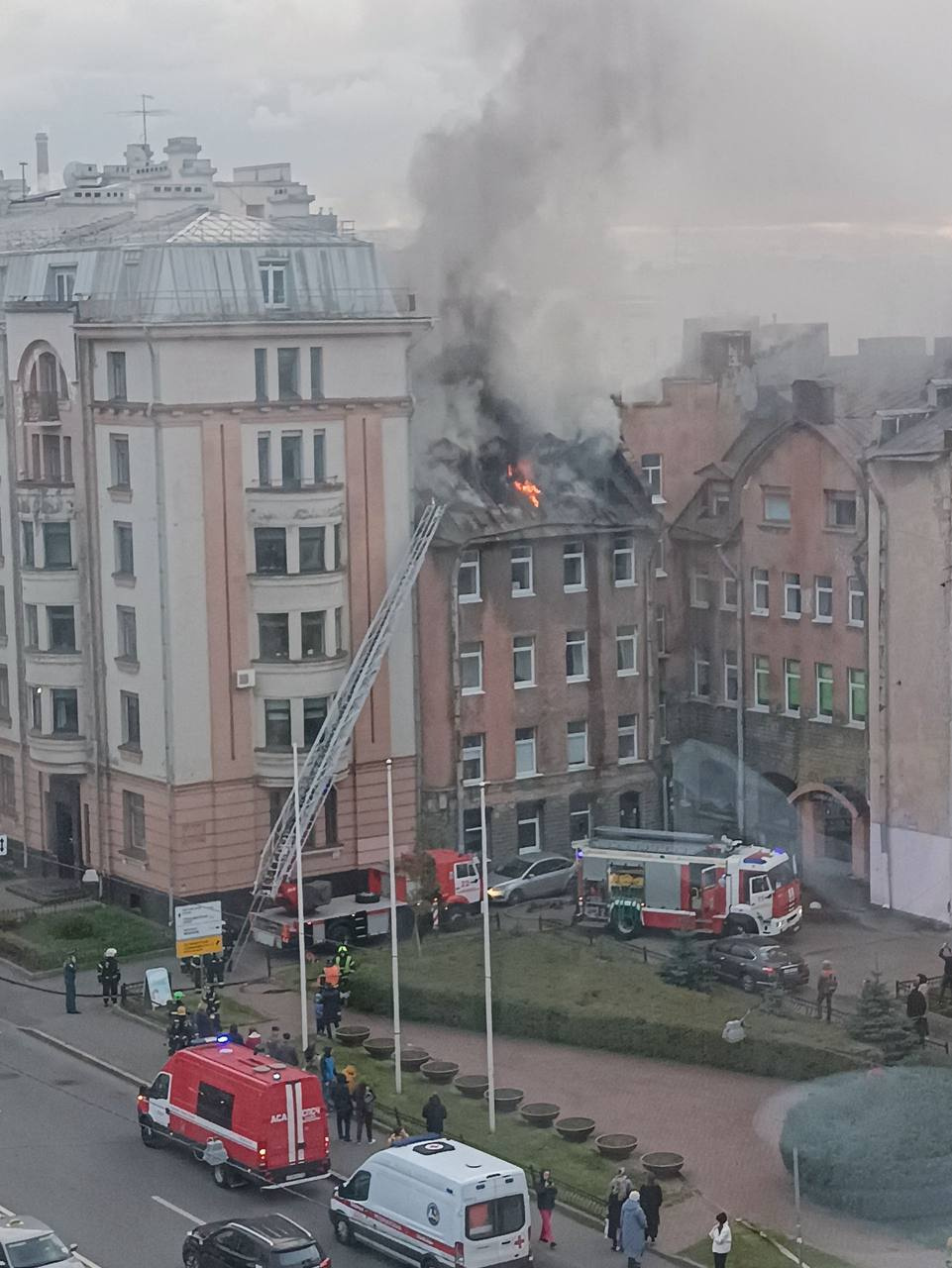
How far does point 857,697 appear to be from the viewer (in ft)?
86.3

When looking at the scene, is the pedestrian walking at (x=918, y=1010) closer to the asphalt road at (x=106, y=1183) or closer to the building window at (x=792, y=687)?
the building window at (x=792, y=687)

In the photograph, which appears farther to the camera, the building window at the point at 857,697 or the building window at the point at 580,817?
the building window at the point at 580,817

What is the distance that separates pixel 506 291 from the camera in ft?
95.1

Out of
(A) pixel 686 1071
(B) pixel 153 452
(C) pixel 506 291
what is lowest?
(A) pixel 686 1071

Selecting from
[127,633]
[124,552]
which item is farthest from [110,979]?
[124,552]

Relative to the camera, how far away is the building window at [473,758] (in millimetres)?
29125

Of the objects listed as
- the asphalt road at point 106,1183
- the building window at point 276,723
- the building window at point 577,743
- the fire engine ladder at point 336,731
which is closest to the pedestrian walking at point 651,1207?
the asphalt road at point 106,1183

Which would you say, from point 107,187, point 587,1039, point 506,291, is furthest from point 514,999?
point 107,187

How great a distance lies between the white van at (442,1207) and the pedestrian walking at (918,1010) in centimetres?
513

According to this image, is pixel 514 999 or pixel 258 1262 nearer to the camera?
pixel 258 1262

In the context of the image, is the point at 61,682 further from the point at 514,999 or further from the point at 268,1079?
the point at 268,1079

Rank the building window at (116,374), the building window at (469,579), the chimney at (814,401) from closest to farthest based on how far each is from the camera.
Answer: the chimney at (814,401), the building window at (116,374), the building window at (469,579)

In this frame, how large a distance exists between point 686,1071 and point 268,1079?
472 cm

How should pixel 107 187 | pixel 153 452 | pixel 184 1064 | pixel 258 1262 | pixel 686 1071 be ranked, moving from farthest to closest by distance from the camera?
pixel 107 187, pixel 153 452, pixel 686 1071, pixel 184 1064, pixel 258 1262
